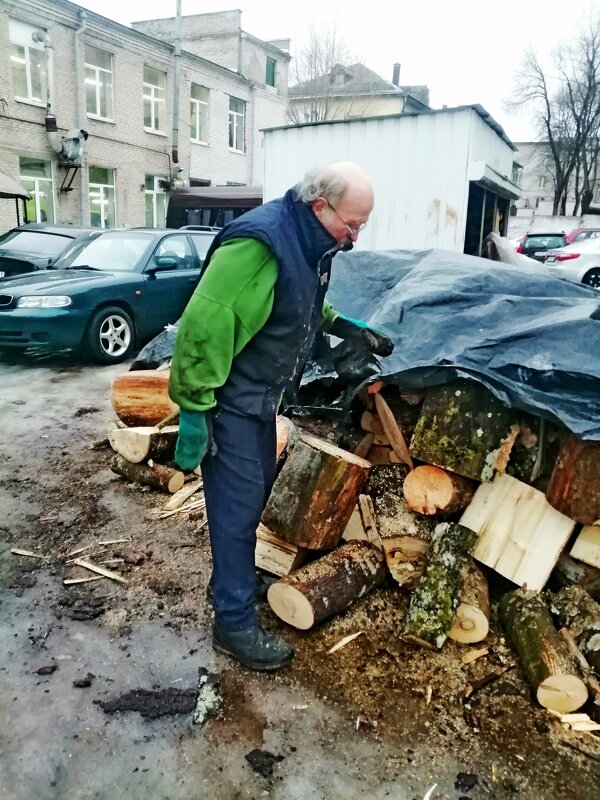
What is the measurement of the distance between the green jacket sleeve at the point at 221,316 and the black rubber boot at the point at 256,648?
0.98 metres

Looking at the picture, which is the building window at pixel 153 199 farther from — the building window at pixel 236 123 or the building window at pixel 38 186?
the building window at pixel 236 123

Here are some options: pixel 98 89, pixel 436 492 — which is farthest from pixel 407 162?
pixel 98 89

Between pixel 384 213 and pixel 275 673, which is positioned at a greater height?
pixel 384 213

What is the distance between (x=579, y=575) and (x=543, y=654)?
1.98ft

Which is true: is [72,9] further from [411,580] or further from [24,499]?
[411,580]

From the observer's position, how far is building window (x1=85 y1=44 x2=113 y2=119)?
760 inches

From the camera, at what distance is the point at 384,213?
9781 mm

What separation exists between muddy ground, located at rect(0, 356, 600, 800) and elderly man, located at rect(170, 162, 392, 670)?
0.25m

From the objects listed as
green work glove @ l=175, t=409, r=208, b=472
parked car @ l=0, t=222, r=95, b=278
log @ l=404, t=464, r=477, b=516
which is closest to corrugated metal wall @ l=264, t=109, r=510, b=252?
parked car @ l=0, t=222, r=95, b=278

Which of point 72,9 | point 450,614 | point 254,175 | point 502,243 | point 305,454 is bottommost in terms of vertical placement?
point 450,614

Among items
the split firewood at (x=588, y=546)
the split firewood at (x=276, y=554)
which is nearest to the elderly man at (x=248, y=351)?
the split firewood at (x=276, y=554)

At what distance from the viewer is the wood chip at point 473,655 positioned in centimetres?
250

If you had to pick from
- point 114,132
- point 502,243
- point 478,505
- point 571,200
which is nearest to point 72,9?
point 114,132

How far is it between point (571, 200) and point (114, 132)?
38781 millimetres
